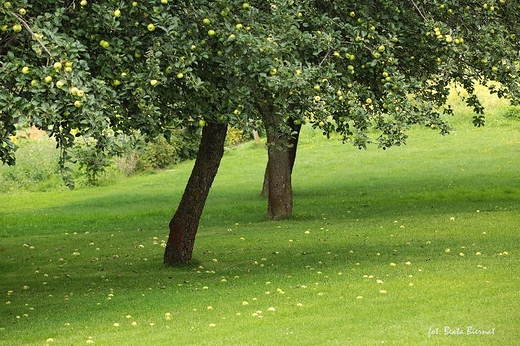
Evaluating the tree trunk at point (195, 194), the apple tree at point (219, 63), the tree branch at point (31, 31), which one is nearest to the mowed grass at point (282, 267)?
the tree trunk at point (195, 194)

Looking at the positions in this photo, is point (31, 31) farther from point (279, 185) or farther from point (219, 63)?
point (279, 185)

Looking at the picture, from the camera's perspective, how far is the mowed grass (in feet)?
35.7

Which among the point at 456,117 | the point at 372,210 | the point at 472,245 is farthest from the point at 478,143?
the point at 472,245

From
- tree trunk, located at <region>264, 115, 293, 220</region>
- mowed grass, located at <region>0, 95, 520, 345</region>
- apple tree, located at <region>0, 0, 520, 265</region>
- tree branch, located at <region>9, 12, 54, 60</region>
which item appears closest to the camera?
tree branch, located at <region>9, 12, 54, 60</region>

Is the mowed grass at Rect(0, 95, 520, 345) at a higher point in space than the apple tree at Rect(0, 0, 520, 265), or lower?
lower

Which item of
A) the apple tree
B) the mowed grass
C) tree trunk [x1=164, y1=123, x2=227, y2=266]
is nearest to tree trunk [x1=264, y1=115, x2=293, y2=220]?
the mowed grass

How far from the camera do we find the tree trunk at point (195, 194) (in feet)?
53.8

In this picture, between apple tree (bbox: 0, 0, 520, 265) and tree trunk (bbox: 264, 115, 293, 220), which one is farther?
tree trunk (bbox: 264, 115, 293, 220)

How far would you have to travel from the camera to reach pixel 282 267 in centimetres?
1644

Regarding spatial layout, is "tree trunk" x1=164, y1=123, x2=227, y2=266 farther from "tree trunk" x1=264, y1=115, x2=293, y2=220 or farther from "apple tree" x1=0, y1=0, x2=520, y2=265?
"tree trunk" x1=264, y1=115, x2=293, y2=220

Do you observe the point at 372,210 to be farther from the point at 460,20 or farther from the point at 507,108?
the point at 507,108

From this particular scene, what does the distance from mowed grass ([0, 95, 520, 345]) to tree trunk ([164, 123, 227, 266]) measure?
1.47 feet

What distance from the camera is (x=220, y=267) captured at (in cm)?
1717

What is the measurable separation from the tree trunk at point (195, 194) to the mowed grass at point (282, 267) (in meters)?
0.45
